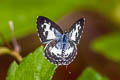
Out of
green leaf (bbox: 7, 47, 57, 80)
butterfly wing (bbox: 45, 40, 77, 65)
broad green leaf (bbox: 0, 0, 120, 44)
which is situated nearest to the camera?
butterfly wing (bbox: 45, 40, 77, 65)

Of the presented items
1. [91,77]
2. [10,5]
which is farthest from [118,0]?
[91,77]

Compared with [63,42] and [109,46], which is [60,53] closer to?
[63,42]

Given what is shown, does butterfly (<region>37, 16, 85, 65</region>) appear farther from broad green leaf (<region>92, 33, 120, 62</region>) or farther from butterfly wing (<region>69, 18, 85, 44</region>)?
broad green leaf (<region>92, 33, 120, 62</region>)

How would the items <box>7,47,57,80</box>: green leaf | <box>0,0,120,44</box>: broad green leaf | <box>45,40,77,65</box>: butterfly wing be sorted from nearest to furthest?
<box>45,40,77,65</box>: butterfly wing < <box>7,47,57,80</box>: green leaf < <box>0,0,120,44</box>: broad green leaf

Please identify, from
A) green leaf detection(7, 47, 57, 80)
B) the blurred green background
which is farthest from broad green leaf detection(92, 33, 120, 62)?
green leaf detection(7, 47, 57, 80)

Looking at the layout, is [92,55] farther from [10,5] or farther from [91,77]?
[91,77]

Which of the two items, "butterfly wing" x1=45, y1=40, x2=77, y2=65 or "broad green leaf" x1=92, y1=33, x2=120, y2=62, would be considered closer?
"butterfly wing" x1=45, y1=40, x2=77, y2=65

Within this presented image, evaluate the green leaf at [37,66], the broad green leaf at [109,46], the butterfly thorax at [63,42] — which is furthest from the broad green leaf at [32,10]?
the butterfly thorax at [63,42]
